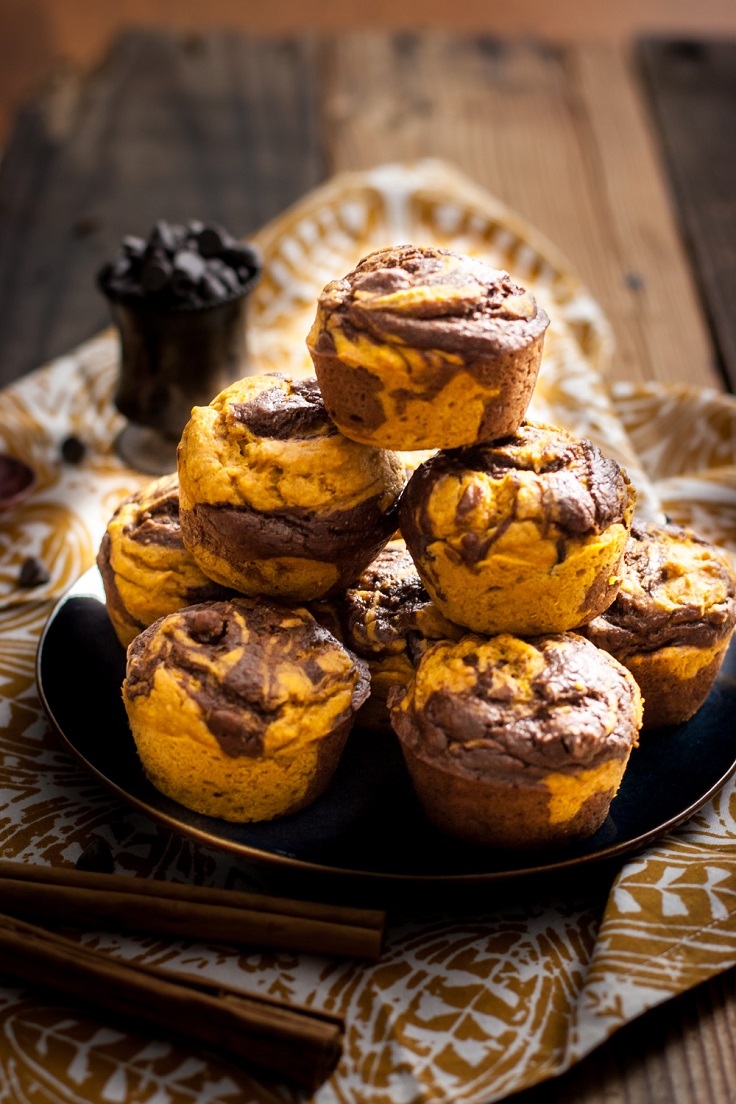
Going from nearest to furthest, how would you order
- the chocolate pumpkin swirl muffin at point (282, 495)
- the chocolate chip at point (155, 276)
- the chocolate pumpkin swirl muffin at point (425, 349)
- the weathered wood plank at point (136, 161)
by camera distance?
the chocolate pumpkin swirl muffin at point (425, 349) → the chocolate pumpkin swirl muffin at point (282, 495) → the chocolate chip at point (155, 276) → the weathered wood plank at point (136, 161)

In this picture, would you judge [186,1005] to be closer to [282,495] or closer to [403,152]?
[282,495]

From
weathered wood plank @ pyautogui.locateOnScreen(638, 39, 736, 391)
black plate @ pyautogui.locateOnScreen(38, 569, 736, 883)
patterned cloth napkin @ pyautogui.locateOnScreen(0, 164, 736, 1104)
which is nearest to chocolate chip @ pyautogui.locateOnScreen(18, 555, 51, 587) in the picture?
patterned cloth napkin @ pyautogui.locateOnScreen(0, 164, 736, 1104)

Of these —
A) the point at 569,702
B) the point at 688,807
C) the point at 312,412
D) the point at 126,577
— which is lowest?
the point at 688,807

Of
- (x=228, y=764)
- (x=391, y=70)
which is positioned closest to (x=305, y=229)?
(x=391, y=70)

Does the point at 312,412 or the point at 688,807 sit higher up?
the point at 312,412

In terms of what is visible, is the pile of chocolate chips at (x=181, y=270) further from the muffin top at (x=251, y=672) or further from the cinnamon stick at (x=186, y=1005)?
the cinnamon stick at (x=186, y=1005)

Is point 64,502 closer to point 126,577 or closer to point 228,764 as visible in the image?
point 126,577

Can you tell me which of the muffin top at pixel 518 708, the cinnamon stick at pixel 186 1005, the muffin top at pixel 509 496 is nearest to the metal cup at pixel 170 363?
the muffin top at pixel 509 496
